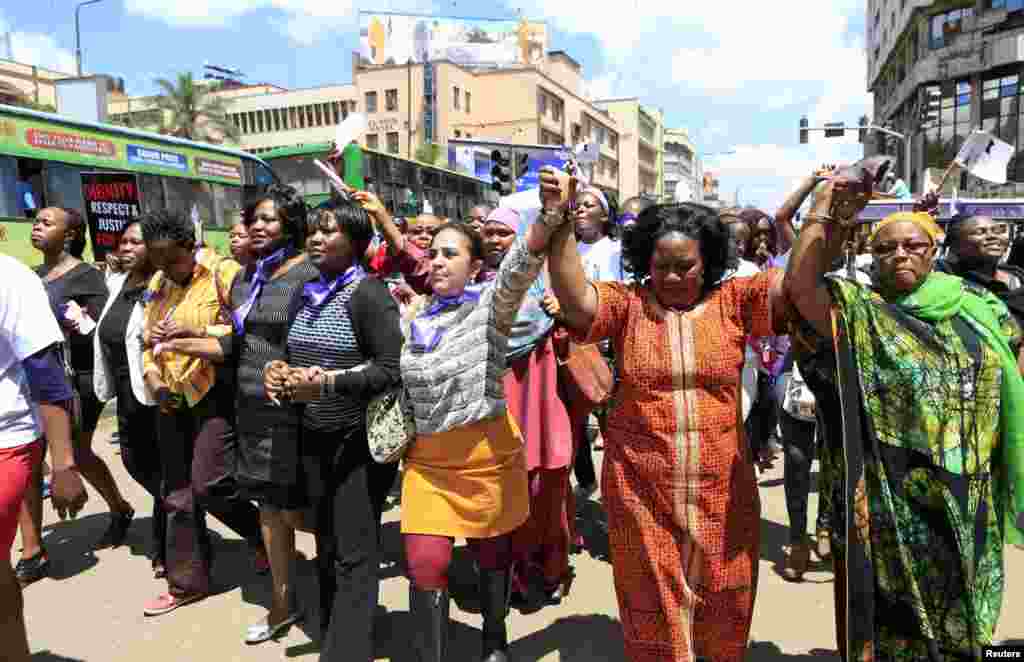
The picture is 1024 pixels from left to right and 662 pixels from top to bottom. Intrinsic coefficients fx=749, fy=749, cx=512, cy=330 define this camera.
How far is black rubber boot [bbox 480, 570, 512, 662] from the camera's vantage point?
9.98ft

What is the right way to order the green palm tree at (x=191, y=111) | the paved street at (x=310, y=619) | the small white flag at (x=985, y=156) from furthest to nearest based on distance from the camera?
1. the green palm tree at (x=191, y=111)
2. the small white flag at (x=985, y=156)
3. the paved street at (x=310, y=619)

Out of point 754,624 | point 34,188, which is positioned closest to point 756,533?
point 754,624

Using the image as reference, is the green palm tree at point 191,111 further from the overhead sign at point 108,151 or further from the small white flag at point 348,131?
the small white flag at point 348,131

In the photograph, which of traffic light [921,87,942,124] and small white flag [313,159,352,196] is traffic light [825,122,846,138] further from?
traffic light [921,87,942,124]

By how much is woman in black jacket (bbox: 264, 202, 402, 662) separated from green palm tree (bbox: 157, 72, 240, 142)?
5017 centimetres

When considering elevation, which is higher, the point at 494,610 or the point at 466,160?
the point at 466,160

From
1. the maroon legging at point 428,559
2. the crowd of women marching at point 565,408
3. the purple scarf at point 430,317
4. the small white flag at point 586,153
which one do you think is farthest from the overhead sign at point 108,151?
the maroon legging at point 428,559

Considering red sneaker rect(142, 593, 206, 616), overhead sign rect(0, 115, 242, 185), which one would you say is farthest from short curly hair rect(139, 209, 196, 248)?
overhead sign rect(0, 115, 242, 185)

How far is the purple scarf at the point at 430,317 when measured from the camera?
8.99 ft

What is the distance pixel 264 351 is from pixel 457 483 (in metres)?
1.13

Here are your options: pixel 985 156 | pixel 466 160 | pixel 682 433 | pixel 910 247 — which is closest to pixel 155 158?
pixel 466 160

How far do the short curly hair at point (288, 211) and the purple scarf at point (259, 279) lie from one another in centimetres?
9

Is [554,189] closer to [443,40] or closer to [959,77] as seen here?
[959,77]

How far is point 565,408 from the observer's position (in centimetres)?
375
